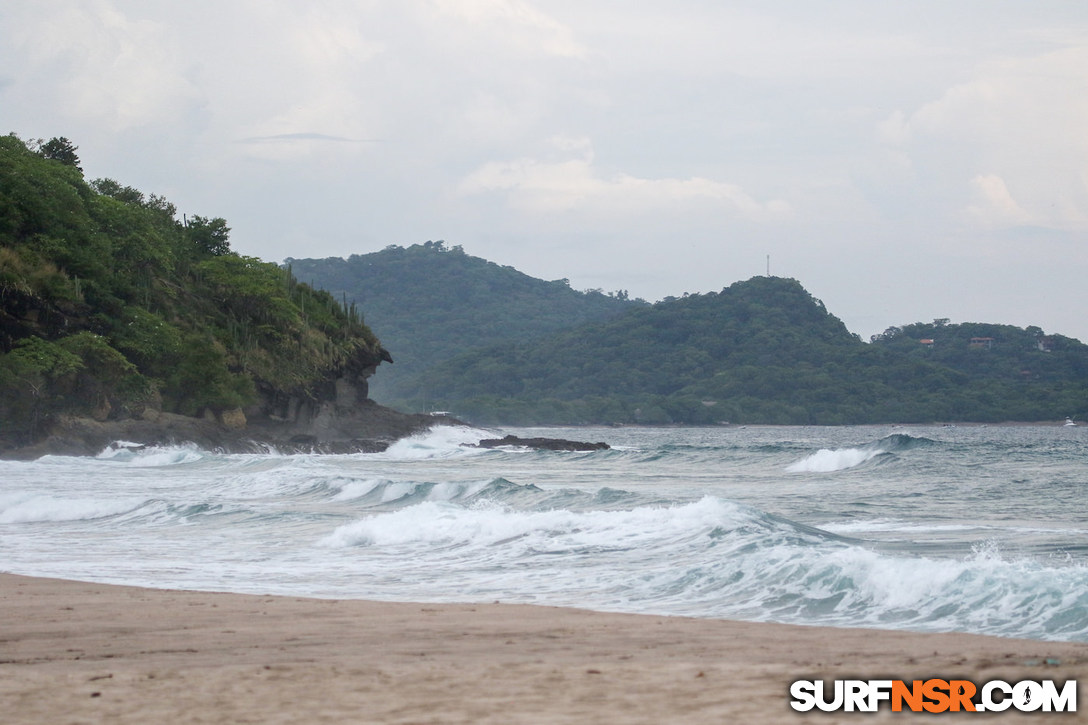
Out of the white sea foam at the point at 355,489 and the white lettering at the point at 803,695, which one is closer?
the white lettering at the point at 803,695

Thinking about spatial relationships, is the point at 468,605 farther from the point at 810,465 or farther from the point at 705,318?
the point at 705,318

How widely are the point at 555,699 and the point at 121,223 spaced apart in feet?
161

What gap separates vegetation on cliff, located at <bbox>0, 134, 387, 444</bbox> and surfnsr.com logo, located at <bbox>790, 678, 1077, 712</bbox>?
3791 centimetres

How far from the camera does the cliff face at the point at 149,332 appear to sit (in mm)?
40094

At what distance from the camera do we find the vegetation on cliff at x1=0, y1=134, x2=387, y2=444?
40188 millimetres

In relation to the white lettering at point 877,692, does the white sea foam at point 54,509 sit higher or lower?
lower

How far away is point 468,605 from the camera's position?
962cm

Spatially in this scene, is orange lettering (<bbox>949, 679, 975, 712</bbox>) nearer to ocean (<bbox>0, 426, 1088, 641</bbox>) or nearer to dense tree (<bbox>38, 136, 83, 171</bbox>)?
ocean (<bbox>0, 426, 1088, 641</bbox>)

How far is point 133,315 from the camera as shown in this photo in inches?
1801

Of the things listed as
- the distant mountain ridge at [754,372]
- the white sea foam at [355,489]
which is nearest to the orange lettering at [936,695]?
the white sea foam at [355,489]

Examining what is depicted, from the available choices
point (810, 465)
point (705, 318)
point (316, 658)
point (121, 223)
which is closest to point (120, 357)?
point (121, 223)

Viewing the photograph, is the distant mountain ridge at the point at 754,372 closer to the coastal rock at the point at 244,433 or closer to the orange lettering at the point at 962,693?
the coastal rock at the point at 244,433

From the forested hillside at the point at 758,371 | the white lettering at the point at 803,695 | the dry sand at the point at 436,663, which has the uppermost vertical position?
the forested hillside at the point at 758,371

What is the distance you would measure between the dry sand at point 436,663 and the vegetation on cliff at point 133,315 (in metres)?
33.4
